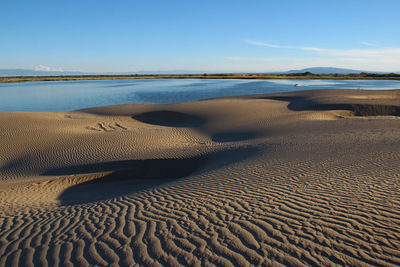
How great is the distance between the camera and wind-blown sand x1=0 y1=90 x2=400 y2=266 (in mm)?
3609

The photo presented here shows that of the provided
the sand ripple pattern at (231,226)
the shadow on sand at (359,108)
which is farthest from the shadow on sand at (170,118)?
the sand ripple pattern at (231,226)

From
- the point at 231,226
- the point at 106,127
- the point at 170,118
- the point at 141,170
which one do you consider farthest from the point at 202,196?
the point at 170,118

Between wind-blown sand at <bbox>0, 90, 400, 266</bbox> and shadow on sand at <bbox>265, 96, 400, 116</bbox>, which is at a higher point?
shadow on sand at <bbox>265, 96, 400, 116</bbox>

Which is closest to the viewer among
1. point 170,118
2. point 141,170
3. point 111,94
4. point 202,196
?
point 202,196

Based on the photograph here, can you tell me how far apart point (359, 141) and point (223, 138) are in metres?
5.88

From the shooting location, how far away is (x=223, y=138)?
44.6 ft

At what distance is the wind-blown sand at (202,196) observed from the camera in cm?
361

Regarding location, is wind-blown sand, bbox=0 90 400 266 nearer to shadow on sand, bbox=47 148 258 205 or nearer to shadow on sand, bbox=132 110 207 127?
shadow on sand, bbox=47 148 258 205

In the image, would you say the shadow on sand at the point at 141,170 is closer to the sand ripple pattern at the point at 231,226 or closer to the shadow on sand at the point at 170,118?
the sand ripple pattern at the point at 231,226

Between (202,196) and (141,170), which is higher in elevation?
(202,196)

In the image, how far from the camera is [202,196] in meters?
5.76

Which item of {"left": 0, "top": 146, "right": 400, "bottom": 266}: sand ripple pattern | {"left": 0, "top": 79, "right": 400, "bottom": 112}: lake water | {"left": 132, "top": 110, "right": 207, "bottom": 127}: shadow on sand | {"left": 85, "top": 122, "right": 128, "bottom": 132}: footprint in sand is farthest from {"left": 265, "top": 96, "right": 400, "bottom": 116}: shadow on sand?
{"left": 0, "top": 79, "right": 400, "bottom": 112}: lake water

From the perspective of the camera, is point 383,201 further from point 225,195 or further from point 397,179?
point 225,195

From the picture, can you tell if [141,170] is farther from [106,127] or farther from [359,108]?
[359,108]
